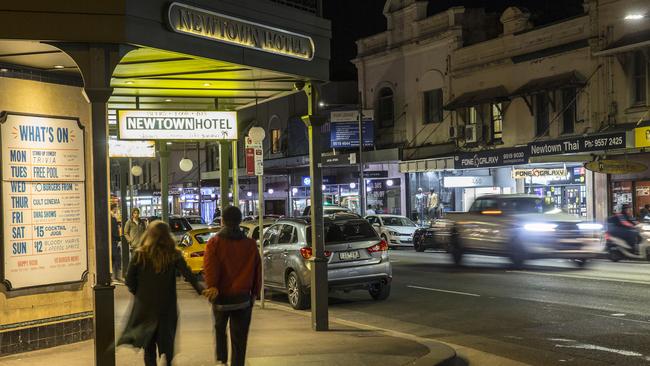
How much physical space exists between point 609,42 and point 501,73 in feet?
18.6

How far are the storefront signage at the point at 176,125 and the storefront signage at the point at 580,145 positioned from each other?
1421 cm

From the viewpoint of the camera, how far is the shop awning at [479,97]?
31.0 m

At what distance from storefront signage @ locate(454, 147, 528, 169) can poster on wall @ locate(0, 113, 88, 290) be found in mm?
19853

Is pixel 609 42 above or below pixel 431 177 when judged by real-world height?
above

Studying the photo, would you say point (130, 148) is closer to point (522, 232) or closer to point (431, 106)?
point (522, 232)

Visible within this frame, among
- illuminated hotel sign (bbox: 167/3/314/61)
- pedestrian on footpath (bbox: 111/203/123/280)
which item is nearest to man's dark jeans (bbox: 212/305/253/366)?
illuminated hotel sign (bbox: 167/3/314/61)

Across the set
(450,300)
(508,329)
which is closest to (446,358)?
(508,329)

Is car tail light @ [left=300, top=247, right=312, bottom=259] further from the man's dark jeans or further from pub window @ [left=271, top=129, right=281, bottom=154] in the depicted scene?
pub window @ [left=271, top=129, right=281, bottom=154]

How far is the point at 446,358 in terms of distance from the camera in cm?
891

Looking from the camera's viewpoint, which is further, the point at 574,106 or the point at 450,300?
the point at 574,106

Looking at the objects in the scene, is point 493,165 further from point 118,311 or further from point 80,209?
point 80,209

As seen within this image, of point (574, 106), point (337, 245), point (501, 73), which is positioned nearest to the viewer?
point (337, 245)

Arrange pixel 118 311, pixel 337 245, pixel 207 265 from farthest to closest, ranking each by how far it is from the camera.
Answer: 1. pixel 337 245
2. pixel 118 311
3. pixel 207 265

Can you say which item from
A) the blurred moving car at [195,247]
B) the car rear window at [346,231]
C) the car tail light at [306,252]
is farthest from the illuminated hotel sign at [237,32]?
the blurred moving car at [195,247]
